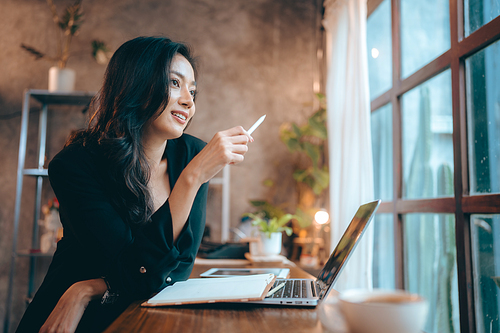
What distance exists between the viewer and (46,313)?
0.95m

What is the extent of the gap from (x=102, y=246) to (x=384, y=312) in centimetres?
68

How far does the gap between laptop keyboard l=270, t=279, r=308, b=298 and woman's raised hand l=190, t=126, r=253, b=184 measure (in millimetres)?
341

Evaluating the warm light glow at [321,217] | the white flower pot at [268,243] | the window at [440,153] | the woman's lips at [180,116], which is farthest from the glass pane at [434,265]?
the woman's lips at [180,116]

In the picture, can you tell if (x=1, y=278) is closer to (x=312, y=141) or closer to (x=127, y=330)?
(x=312, y=141)

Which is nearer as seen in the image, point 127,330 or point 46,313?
point 127,330

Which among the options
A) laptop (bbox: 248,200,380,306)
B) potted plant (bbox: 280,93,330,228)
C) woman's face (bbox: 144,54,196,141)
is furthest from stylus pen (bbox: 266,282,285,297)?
potted plant (bbox: 280,93,330,228)

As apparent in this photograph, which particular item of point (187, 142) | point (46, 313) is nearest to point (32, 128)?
point (187, 142)

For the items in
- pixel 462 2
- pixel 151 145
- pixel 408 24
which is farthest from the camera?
pixel 408 24

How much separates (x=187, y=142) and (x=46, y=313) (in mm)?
670

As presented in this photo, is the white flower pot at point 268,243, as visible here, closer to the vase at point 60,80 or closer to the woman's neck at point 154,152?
the woman's neck at point 154,152

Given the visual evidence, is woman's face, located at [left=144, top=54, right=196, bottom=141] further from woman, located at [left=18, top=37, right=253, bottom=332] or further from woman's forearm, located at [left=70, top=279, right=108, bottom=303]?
woman's forearm, located at [left=70, top=279, right=108, bottom=303]

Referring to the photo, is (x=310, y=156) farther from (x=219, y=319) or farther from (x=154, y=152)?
(x=219, y=319)

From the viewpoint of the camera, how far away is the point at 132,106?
3.54ft

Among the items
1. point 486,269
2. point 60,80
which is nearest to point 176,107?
point 486,269
